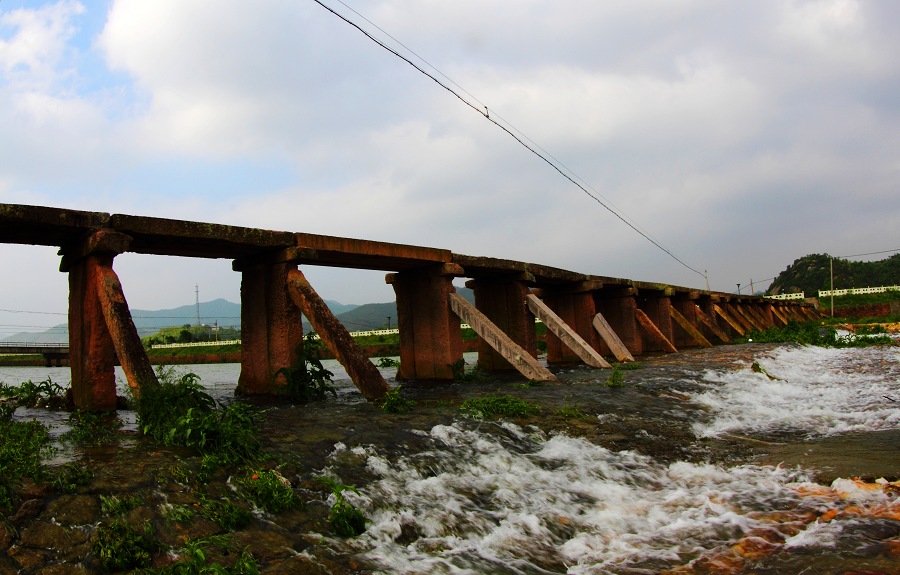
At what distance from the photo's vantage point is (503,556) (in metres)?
3.42

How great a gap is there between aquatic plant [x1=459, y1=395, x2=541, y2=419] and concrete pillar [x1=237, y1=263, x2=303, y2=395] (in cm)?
253

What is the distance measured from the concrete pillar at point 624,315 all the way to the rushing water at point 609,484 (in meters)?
7.90

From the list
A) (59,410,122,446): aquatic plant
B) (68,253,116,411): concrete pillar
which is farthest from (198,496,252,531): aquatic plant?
(68,253,116,411): concrete pillar

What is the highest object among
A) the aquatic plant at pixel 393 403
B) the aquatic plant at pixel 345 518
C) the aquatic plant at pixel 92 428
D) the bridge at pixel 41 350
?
the aquatic plant at pixel 92 428

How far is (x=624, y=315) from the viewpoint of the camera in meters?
15.8

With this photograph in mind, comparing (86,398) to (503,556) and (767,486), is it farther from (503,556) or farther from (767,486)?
(767,486)

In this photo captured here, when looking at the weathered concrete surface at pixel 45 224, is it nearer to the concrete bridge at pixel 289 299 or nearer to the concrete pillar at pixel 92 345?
the concrete bridge at pixel 289 299

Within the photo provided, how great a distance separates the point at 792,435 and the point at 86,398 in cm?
760

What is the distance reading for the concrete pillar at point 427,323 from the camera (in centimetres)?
993

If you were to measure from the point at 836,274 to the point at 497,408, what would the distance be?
295ft

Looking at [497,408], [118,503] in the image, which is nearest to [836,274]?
[497,408]

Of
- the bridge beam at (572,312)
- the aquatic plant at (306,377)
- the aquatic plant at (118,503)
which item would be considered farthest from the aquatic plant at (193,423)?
the bridge beam at (572,312)

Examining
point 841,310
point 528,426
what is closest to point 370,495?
point 528,426

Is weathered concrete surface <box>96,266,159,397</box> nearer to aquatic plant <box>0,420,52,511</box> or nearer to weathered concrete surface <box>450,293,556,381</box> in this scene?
aquatic plant <box>0,420,52,511</box>
